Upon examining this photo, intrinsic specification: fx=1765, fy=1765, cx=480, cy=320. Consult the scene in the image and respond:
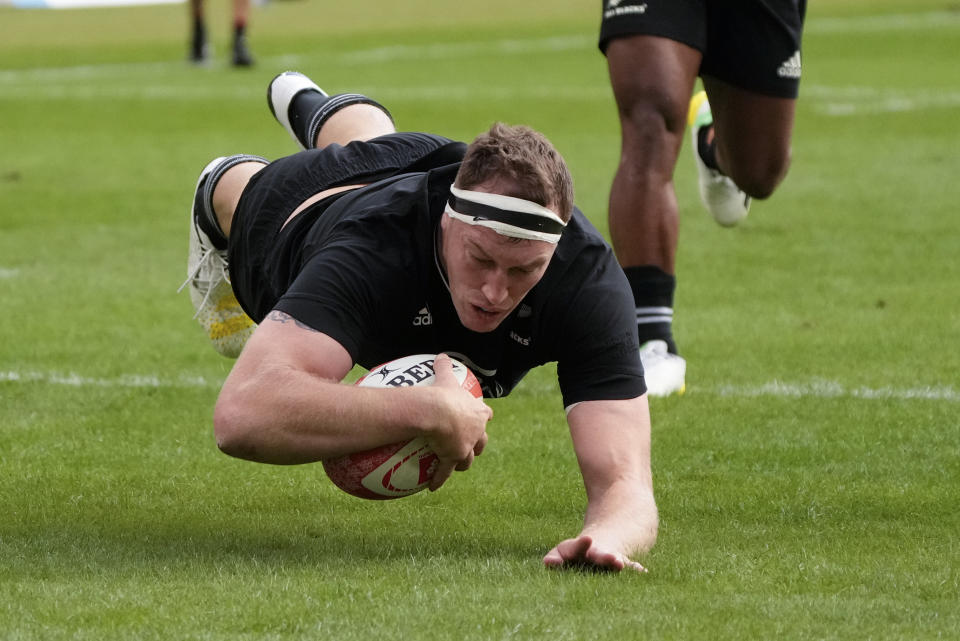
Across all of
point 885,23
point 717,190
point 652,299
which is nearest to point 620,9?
point 652,299

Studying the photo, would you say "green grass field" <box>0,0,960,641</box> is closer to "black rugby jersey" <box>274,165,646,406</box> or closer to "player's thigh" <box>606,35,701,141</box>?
"black rugby jersey" <box>274,165,646,406</box>

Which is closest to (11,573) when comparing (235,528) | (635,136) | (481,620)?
(235,528)

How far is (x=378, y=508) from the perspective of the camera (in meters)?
4.86

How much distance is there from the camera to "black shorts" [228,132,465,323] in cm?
496

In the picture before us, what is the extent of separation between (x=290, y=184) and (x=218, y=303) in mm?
1174

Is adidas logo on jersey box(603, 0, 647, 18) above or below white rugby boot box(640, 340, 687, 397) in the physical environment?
above

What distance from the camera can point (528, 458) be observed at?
5.46m

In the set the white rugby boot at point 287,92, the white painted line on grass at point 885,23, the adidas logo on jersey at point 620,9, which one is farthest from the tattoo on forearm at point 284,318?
the white painted line on grass at point 885,23

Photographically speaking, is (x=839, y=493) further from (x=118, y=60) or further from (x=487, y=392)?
(x=118, y=60)

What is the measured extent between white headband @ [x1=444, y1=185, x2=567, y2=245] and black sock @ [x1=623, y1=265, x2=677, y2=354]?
7.07 feet

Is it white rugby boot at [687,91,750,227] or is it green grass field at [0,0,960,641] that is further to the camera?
white rugby boot at [687,91,750,227]

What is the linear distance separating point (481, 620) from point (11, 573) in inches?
45.3

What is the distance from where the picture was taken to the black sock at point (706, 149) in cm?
780

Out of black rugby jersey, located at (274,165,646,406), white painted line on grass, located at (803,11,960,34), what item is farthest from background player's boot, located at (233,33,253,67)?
black rugby jersey, located at (274,165,646,406)
